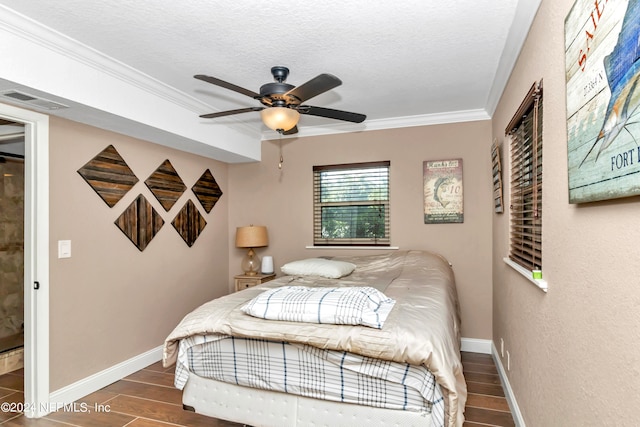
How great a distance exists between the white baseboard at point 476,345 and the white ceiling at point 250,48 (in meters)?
2.37

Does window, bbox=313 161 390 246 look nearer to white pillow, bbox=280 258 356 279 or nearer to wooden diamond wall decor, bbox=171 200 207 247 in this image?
white pillow, bbox=280 258 356 279

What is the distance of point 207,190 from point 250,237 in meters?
0.77

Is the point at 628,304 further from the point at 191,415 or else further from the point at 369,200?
the point at 369,200

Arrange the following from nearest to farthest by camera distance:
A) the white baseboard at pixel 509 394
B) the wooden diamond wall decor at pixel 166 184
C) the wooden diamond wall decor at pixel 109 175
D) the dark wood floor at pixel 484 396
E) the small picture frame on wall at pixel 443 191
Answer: the white baseboard at pixel 509 394 → the dark wood floor at pixel 484 396 → the wooden diamond wall decor at pixel 109 175 → the wooden diamond wall decor at pixel 166 184 → the small picture frame on wall at pixel 443 191

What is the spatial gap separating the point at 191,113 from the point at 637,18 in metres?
3.31

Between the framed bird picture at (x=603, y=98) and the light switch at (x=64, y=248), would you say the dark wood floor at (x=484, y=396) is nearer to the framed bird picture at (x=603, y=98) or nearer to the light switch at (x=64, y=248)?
the framed bird picture at (x=603, y=98)

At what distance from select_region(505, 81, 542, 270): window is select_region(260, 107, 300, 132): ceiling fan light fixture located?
144 cm

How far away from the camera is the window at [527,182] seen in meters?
1.91

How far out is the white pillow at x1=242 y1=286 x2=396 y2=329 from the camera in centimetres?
193

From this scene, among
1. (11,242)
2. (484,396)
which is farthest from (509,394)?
(11,242)

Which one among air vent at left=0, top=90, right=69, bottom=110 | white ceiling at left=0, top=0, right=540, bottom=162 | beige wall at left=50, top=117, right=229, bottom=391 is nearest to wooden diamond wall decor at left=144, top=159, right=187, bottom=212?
beige wall at left=50, top=117, right=229, bottom=391

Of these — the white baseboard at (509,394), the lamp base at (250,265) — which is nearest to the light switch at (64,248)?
the lamp base at (250,265)

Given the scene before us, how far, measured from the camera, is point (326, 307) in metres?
2.00

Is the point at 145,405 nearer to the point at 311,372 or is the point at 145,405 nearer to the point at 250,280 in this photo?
the point at 311,372
